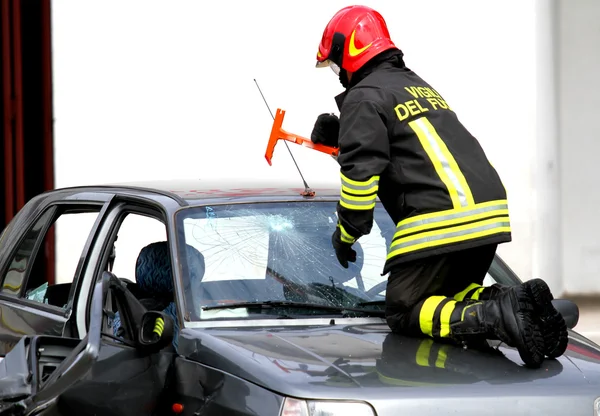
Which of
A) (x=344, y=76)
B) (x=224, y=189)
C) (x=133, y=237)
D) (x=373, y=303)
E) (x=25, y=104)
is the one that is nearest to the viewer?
(x=373, y=303)

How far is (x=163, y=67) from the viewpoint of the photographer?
941 centimetres

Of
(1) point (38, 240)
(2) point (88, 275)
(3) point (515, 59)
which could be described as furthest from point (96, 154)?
(2) point (88, 275)

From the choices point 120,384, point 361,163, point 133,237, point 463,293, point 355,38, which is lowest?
point 133,237

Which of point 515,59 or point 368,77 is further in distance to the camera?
point 515,59

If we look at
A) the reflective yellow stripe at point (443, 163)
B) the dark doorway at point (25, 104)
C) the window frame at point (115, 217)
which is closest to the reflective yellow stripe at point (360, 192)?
the reflective yellow stripe at point (443, 163)

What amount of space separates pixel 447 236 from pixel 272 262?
681 millimetres

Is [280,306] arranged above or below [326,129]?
below

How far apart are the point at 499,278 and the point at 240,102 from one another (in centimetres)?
537

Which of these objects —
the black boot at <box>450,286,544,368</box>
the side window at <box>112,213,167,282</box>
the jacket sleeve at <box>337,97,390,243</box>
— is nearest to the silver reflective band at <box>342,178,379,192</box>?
the jacket sleeve at <box>337,97,390,243</box>

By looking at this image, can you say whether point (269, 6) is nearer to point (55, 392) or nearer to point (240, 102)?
point (240, 102)

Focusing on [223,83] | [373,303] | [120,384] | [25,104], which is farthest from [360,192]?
[25,104]

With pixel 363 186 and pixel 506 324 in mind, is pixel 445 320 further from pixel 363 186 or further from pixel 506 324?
pixel 363 186

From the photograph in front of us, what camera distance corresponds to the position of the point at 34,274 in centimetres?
504

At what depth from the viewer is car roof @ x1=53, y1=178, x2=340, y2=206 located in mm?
4223
